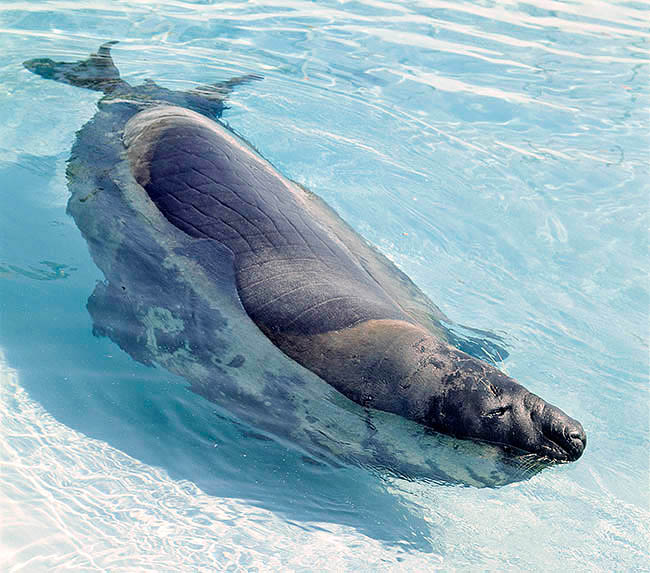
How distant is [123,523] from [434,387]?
141 centimetres

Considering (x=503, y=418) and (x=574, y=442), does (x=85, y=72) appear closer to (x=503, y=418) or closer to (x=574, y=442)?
(x=503, y=418)

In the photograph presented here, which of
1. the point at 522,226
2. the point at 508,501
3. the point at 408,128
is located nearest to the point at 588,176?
the point at 522,226

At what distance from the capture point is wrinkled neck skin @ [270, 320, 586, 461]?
2910 millimetres

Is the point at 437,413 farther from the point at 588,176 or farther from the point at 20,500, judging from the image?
the point at 588,176

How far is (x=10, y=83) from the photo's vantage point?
20.6 feet

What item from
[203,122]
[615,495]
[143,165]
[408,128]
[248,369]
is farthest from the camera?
[408,128]

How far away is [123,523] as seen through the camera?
2.74 meters

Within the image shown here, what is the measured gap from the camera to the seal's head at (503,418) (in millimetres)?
2893

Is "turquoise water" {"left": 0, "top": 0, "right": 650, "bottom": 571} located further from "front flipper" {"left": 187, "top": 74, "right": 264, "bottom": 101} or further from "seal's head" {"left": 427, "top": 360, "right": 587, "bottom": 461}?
"seal's head" {"left": 427, "top": 360, "right": 587, "bottom": 461}

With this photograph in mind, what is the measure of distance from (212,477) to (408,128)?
15.8 ft

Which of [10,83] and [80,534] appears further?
[10,83]

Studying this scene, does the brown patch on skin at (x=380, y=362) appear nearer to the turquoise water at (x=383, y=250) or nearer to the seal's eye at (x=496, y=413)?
the seal's eye at (x=496, y=413)

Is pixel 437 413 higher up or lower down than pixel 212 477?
higher up

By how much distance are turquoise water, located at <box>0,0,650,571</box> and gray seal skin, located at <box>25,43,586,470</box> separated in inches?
13.6
